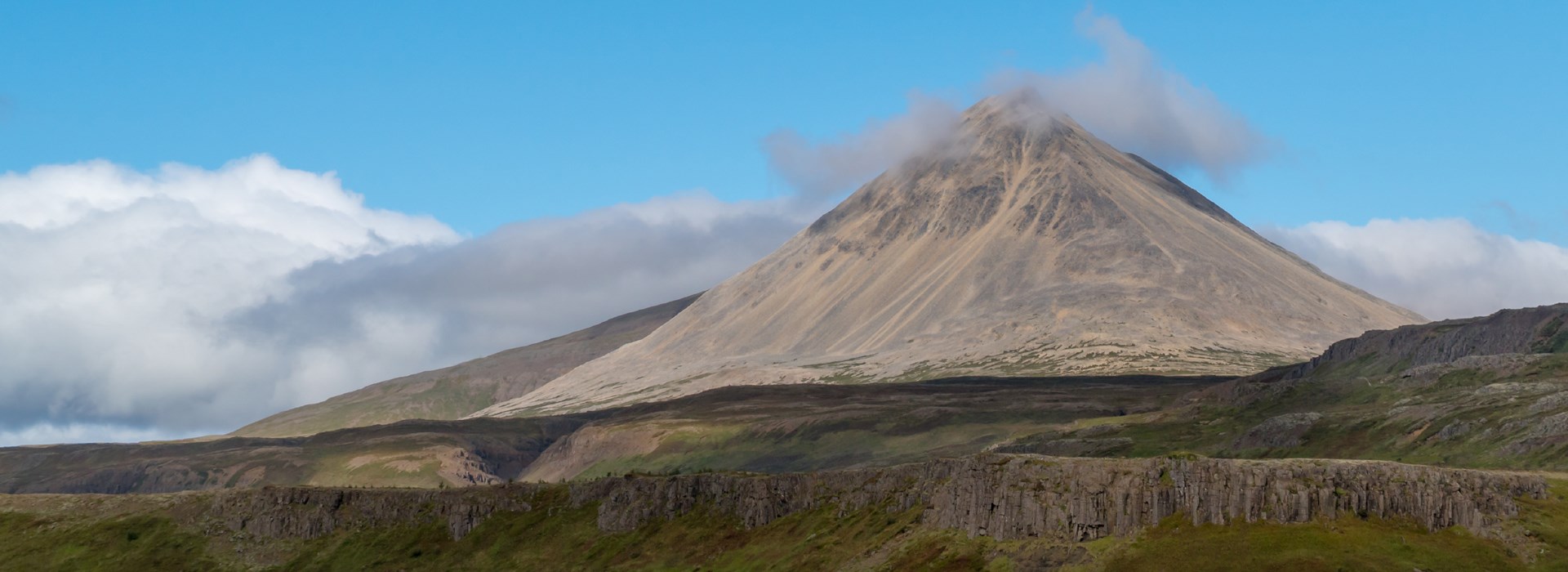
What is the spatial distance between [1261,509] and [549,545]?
8139cm

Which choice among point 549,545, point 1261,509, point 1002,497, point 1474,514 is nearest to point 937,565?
point 1002,497

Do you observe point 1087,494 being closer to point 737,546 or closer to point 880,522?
point 880,522

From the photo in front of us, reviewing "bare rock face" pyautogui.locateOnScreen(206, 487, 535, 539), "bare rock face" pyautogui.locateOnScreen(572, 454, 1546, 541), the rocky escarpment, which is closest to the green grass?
"bare rock face" pyautogui.locateOnScreen(206, 487, 535, 539)

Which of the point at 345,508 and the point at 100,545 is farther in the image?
the point at 345,508

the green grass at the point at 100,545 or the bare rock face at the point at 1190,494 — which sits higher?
the green grass at the point at 100,545

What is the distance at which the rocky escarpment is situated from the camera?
11688 centimetres

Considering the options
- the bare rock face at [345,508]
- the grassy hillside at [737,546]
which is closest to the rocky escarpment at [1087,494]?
the grassy hillside at [737,546]

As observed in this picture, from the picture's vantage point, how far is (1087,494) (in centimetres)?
12544

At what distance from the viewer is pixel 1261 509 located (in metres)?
117

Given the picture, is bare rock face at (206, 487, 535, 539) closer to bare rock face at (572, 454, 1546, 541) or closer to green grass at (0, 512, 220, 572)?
green grass at (0, 512, 220, 572)

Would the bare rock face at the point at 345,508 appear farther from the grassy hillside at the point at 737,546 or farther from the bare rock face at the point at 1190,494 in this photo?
the bare rock face at the point at 1190,494

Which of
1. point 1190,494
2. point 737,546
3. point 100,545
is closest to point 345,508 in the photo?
point 100,545

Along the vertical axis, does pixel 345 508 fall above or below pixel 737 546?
above

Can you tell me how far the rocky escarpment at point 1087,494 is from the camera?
116875 millimetres
